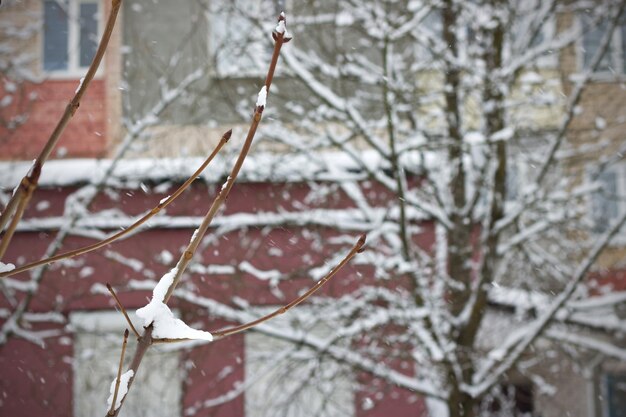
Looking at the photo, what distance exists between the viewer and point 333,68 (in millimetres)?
6016

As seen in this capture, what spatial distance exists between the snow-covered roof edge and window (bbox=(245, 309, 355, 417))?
1232 mm

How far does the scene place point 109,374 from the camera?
20.8 feet

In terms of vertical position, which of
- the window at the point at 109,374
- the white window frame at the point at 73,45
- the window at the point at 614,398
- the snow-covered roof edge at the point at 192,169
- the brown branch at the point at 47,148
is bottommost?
the window at the point at 614,398

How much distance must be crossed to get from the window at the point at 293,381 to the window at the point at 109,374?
2.44 feet

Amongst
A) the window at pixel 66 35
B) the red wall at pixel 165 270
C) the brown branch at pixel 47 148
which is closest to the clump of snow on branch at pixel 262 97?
the brown branch at pixel 47 148

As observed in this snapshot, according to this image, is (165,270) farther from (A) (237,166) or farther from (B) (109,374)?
(A) (237,166)

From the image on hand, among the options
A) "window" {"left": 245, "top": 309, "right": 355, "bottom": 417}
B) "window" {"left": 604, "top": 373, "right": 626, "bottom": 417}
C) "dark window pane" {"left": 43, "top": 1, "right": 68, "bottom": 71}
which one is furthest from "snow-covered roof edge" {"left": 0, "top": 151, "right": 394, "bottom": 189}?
"window" {"left": 604, "top": 373, "right": 626, "bottom": 417}

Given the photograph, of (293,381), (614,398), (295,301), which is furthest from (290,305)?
(614,398)

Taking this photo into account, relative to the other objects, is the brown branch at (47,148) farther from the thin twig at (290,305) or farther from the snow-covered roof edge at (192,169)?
the snow-covered roof edge at (192,169)

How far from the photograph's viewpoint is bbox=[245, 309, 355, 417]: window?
5.66 meters

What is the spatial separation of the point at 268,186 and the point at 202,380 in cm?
196

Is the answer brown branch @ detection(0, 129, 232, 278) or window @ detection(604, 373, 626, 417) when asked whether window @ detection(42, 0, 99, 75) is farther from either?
window @ detection(604, 373, 626, 417)

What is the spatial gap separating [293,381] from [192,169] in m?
2.12

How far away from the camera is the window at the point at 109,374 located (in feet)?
20.8
